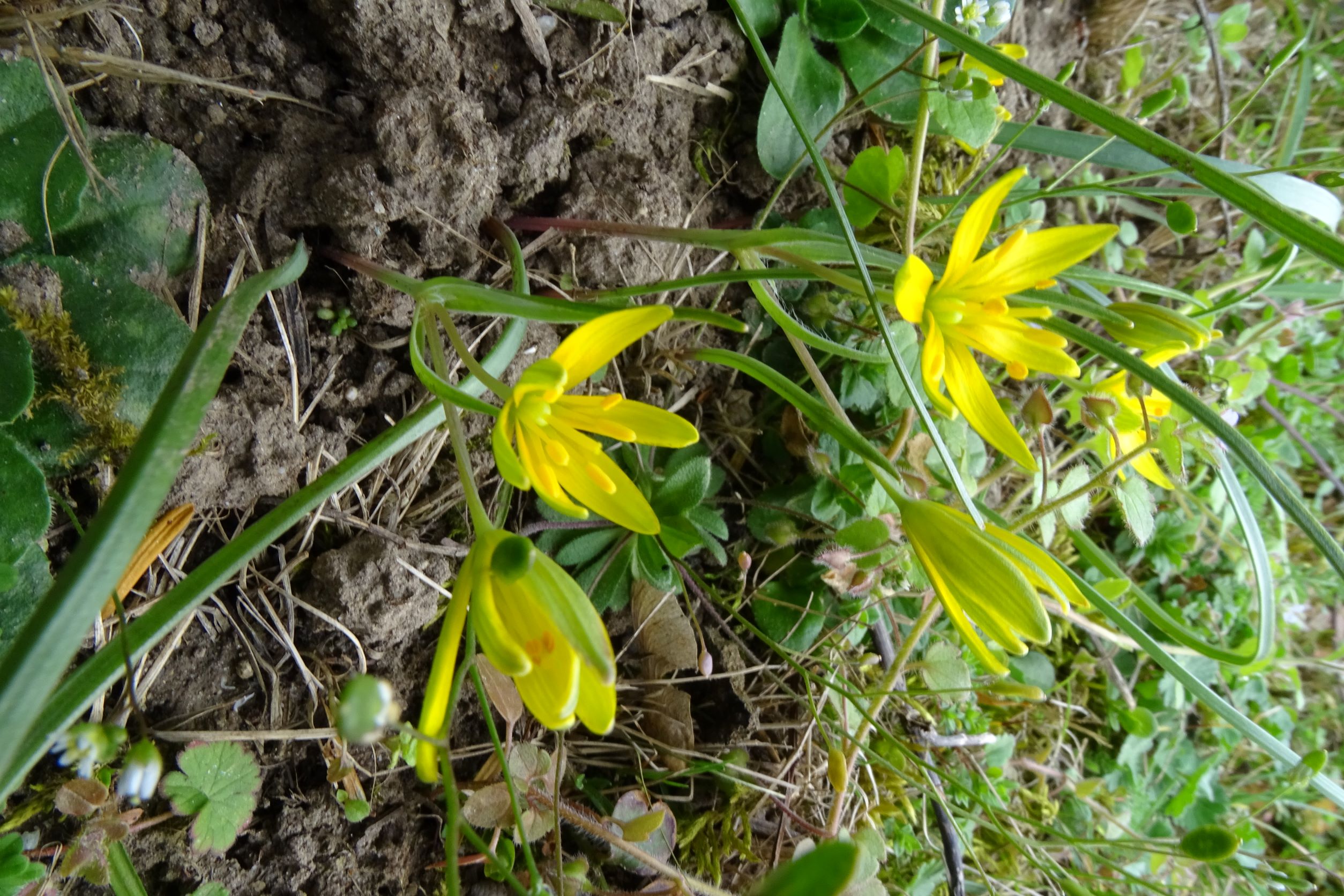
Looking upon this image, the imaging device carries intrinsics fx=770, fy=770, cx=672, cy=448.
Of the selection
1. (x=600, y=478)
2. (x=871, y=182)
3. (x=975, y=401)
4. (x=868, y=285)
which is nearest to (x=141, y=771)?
(x=600, y=478)

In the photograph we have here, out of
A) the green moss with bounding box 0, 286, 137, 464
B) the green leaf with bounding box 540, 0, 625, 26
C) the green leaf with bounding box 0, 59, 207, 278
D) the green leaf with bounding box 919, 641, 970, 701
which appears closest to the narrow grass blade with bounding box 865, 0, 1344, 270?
the green leaf with bounding box 540, 0, 625, 26

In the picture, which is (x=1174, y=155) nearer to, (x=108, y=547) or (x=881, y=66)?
(x=881, y=66)

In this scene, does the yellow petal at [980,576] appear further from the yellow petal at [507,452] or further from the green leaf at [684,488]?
the yellow petal at [507,452]

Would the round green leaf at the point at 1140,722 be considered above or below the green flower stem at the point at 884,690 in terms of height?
below

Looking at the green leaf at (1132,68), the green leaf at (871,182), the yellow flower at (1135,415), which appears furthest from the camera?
the green leaf at (1132,68)

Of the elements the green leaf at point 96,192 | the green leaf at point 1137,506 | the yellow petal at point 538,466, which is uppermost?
the green leaf at point 96,192

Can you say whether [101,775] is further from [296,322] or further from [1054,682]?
[1054,682]

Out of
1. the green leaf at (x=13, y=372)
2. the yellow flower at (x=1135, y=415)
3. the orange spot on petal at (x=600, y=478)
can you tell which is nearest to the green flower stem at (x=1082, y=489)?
the yellow flower at (x=1135, y=415)

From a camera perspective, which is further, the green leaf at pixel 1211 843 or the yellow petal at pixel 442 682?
the green leaf at pixel 1211 843
